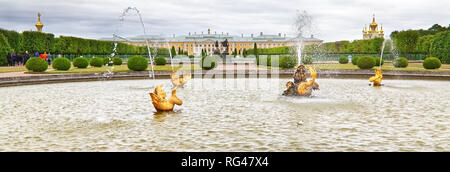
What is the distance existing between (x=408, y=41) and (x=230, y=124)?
35333 mm

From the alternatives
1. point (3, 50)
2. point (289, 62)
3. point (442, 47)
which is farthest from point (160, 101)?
point (442, 47)

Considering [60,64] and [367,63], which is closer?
[60,64]

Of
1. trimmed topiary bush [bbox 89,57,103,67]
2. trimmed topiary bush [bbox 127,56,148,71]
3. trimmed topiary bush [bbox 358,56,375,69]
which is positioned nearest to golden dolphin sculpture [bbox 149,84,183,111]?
trimmed topiary bush [bbox 127,56,148,71]

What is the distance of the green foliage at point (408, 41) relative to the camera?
119 feet

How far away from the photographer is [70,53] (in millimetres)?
35219

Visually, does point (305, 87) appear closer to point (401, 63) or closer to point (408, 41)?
point (401, 63)

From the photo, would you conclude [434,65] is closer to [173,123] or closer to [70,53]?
[173,123]

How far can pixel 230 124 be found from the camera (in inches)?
233

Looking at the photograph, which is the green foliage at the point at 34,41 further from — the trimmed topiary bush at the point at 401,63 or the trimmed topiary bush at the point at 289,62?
the trimmed topiary bush at the point at 401,63

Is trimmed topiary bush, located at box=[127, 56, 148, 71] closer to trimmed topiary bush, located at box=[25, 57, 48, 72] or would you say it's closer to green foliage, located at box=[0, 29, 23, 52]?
trimmed topiary bush, located at box=[25, 57, 48, 72]

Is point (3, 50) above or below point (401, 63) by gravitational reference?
above

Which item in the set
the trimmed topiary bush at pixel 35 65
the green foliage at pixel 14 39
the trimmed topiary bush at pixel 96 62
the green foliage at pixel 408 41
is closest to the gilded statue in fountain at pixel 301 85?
the trimmed topiary bush at pixel 35 65
